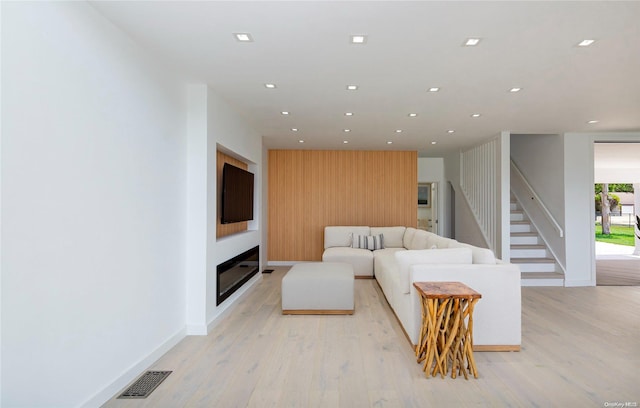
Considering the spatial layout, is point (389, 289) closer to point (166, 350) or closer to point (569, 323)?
point (569, 323)

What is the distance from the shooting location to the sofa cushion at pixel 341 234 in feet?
22.9

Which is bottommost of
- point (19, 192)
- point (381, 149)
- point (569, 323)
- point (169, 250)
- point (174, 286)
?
point (569, 323)

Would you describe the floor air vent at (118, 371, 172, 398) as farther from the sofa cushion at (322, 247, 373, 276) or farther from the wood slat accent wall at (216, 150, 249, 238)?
the sofa cushion at (322, 247, 373, 276)

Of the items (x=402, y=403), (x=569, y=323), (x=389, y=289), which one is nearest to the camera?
(x=402, y=403)

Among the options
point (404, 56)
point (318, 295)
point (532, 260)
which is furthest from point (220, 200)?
point (532, 260)

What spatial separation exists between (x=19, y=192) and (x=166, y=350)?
1.98 m

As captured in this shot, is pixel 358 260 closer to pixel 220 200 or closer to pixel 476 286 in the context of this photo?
pixel 220 200

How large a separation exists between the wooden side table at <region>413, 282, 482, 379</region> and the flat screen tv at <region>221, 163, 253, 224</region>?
262cm

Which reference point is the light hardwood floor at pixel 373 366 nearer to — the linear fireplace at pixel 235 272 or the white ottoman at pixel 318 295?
the white ottoman at pixel 318 295

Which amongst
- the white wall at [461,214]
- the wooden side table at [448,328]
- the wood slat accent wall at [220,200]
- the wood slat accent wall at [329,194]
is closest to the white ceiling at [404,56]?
the wood slat accent wall at [220,200]

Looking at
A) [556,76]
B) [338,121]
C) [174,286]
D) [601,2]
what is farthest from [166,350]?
[556,76]

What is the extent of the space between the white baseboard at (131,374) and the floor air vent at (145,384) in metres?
0.05

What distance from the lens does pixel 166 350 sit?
3070mm

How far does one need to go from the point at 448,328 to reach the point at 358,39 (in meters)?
2.35
